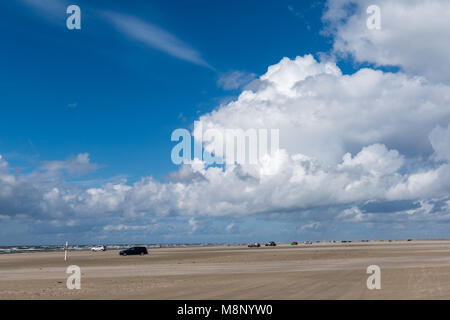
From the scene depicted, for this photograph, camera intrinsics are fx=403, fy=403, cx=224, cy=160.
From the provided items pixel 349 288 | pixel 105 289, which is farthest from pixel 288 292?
pixel 105 289

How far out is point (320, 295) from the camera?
2056cm

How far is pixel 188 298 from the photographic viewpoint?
2014 cm

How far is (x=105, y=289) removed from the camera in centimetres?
2438
